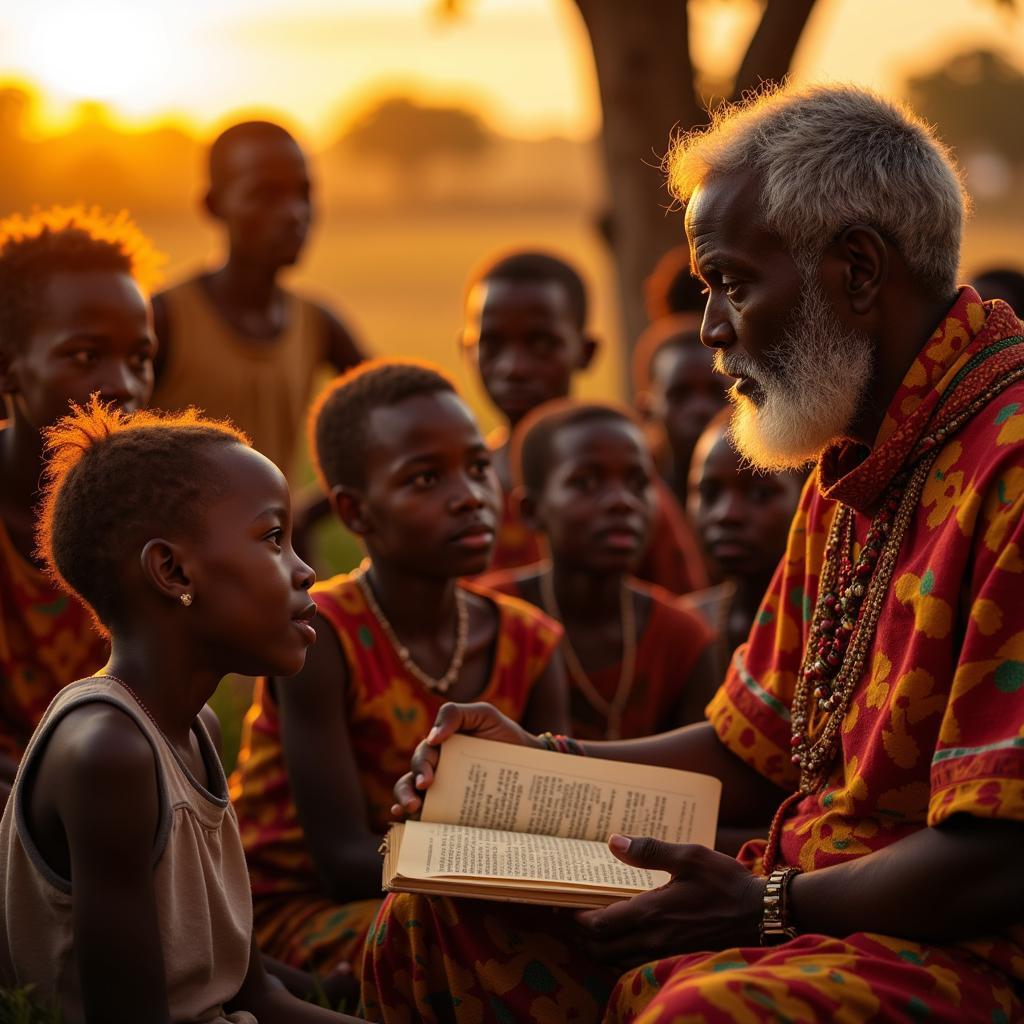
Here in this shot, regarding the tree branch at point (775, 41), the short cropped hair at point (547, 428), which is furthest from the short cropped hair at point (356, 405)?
the tree branch at point (775, 41)

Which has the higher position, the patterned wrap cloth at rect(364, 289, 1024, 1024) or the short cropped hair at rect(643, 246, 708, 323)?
the short cropped hair at rect(643, 246, 708, 323)

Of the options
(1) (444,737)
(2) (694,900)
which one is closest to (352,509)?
(1) (444,737)

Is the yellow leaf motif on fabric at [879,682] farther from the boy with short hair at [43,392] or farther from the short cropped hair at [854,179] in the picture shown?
the boy with short hair at [43,392]

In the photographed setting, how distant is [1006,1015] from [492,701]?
1.92 metres

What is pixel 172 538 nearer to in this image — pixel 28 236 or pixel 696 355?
pixel 28 236

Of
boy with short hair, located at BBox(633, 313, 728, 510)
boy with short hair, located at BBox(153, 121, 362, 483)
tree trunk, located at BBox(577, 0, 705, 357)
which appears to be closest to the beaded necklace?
boy with short hair, located at BBox(633, 313, 728, 510)

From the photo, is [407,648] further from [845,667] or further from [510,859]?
[845,667]

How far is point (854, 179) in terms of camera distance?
10.4ft

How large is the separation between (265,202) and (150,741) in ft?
14.6

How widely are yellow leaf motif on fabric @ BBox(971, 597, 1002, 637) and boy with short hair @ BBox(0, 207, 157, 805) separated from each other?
95.6 inches

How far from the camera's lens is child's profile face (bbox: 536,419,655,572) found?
536cm

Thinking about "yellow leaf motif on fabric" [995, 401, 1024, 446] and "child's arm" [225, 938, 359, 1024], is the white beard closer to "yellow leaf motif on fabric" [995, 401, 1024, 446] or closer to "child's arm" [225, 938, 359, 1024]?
"yellow leaf motif on fabric" [995, 401, 1024, 446]

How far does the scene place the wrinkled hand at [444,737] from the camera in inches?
133

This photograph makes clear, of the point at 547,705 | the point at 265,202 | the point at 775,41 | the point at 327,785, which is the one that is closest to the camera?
the point at 327,785
